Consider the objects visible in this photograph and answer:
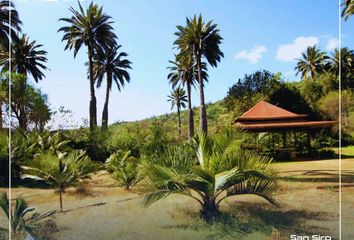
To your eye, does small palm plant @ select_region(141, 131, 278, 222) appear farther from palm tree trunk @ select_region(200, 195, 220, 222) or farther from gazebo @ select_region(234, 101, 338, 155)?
gazebo @ select_region(234, 101, 338, 155)

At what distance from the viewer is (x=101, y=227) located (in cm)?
488

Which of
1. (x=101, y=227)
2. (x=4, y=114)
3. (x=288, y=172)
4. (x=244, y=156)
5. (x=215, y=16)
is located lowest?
(x=101, y=227)

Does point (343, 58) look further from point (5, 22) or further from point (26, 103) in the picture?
point (26, 103)

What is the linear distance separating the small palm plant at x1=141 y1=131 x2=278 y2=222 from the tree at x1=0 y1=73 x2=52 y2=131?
6.58 metres

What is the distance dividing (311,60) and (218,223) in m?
2.84

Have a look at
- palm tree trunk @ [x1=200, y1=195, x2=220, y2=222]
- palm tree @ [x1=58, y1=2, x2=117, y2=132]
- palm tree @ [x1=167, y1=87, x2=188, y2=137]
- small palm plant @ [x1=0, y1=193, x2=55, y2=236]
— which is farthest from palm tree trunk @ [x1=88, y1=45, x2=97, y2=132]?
palm tree trunk @ [x1=200, y1=195, x2=220, y2=222]

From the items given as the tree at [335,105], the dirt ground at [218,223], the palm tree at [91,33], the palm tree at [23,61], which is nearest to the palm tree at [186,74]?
the palm tree at [91,33]

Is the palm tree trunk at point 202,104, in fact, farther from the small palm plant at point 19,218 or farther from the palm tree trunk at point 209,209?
the small palm plant at point 19,218

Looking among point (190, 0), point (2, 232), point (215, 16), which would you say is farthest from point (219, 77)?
point (2, 232)

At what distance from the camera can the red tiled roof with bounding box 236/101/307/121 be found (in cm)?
700

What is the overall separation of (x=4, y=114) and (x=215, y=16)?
5.84 meters

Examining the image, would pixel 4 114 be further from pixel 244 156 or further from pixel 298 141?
pixel 298 141

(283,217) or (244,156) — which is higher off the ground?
(244,156)

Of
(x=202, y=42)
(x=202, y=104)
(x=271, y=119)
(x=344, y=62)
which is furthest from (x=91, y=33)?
(x=344, y=62)
